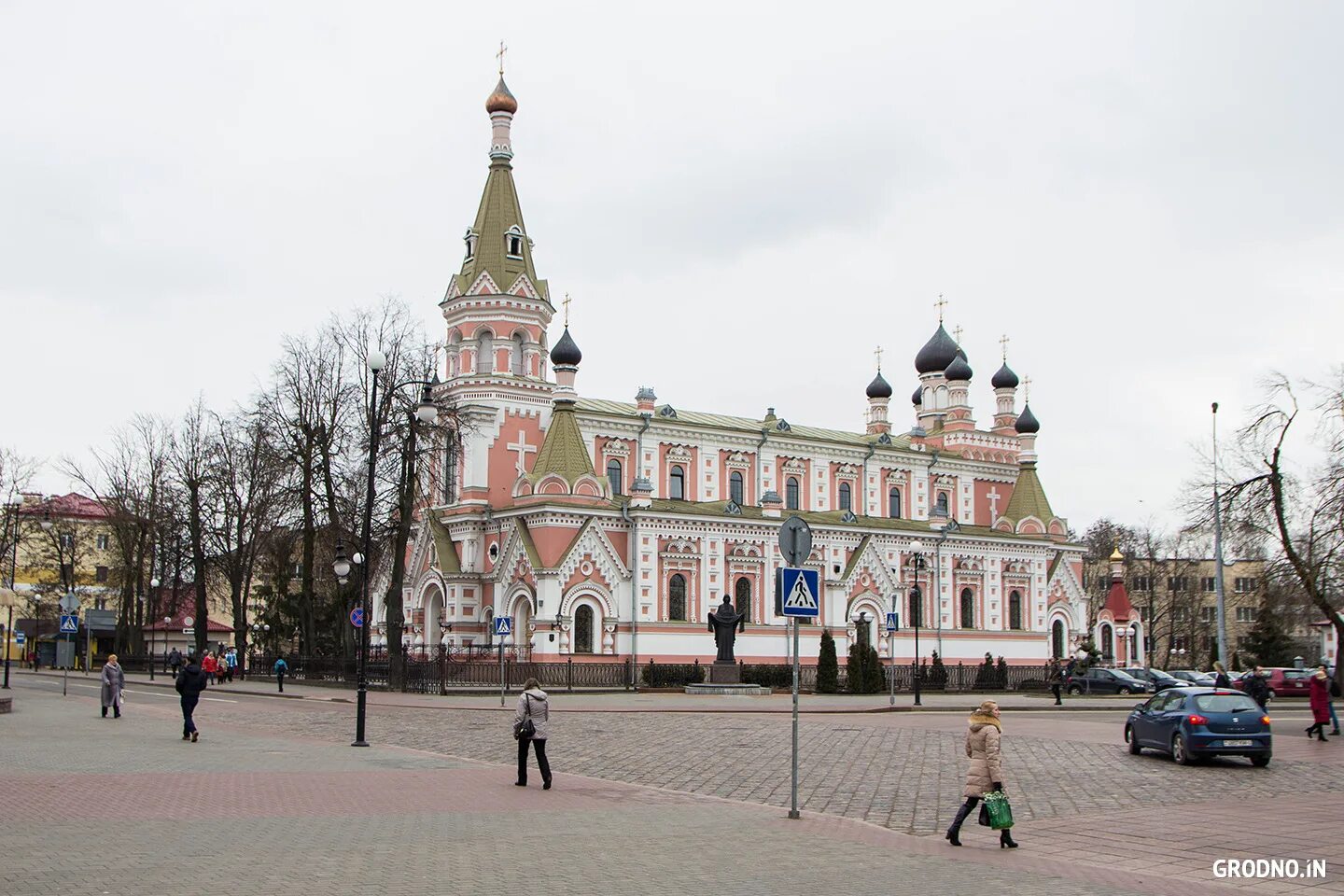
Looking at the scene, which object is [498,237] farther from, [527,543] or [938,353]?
[938,353]

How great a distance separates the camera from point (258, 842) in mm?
12227

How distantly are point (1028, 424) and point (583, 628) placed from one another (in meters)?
35.8

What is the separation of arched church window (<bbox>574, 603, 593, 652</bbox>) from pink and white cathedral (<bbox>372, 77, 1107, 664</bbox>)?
0.08 m

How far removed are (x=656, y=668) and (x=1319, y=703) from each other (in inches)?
1039

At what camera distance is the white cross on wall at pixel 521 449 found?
203 feet

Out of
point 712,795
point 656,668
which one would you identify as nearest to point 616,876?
point 712,795

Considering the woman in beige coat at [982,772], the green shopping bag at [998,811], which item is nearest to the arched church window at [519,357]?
the woman in beige coat at [982,772]

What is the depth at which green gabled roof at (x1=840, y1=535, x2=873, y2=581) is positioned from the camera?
2552 inches

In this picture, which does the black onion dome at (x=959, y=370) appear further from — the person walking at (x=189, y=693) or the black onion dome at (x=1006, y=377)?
the person walking at (x=189, y=693)

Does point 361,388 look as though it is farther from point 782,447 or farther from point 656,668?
point 782,447

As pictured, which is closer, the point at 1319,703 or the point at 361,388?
the point at 1319,703

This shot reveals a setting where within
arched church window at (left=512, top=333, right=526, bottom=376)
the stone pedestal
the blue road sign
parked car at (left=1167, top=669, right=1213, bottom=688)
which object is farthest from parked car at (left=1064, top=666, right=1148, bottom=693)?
the blue road sign

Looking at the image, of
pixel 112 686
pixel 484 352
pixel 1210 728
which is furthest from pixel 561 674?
pixel 1210 728

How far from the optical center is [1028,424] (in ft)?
260
